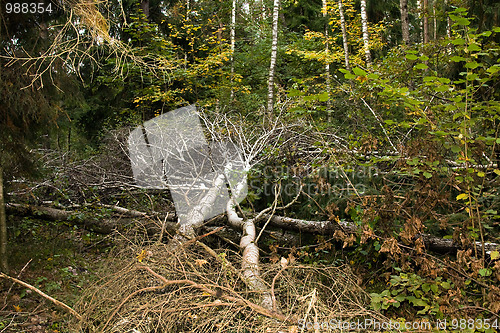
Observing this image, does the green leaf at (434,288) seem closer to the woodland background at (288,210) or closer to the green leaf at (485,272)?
the woodland background at (288,210)

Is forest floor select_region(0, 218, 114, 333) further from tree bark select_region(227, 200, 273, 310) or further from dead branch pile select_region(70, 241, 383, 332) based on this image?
tree bark select_region(227, 200, 273, 310)

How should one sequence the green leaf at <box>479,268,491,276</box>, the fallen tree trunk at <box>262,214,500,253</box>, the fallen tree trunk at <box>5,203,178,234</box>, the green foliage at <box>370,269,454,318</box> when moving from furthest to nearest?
the fallen tree trunk at <box>5,203,178,234</box> → the fallen tree trunk at <box>262,214,500,253</box> → the green foliage at <box>370,269,454,318</box> → the green leaf at <box>479,268,491,276</box>

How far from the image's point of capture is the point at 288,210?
19.1 ft

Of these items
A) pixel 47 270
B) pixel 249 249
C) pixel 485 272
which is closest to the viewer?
pixel 485 272

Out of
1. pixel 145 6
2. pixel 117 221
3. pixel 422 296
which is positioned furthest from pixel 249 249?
pixel 145 6

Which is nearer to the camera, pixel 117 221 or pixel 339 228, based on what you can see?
pixel 339 228

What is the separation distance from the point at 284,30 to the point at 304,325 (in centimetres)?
1423

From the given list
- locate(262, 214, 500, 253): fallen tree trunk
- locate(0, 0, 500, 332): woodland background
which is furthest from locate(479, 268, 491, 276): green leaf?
locate(262, 214, 500, 253): fallen tree trunk

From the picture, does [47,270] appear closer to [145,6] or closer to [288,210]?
[288,210]

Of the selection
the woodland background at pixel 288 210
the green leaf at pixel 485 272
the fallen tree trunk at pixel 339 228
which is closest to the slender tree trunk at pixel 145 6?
the woodland background at pixel 288 210

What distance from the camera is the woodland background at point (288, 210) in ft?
9.66

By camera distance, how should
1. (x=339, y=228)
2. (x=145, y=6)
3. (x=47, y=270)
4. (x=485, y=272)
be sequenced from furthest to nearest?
1. (x=145, y=6)
2. (x=47, y=270)
3. (x=339, y=228)
4. (x=485, y=272)

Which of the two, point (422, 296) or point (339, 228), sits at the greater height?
point (339, 228)

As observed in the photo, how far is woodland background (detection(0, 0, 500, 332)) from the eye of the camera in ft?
9.66
